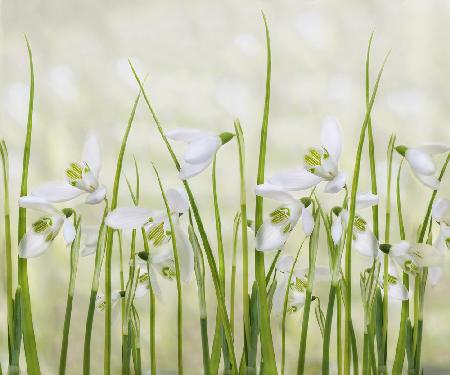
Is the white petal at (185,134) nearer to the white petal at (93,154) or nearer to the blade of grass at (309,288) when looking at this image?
the white petal at (93,154)

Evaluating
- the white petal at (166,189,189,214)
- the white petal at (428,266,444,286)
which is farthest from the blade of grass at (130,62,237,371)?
the white petal at (428,266,444,286)

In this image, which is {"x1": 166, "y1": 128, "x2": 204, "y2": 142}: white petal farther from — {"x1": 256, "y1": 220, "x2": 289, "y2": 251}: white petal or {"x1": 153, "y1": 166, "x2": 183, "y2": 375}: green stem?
{"x1": 256, "y1": 220, "x2": 289, "y2": 251}: white petal

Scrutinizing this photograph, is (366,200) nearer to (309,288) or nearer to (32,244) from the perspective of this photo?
(309,288)

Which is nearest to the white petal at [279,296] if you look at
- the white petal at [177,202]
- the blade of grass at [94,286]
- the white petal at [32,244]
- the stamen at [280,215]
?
the stamen at [280,215]

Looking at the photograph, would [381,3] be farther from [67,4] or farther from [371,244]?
[67,4]

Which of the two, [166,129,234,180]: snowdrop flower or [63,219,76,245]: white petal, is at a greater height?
[166,129,234,180]: snowdrop flower
